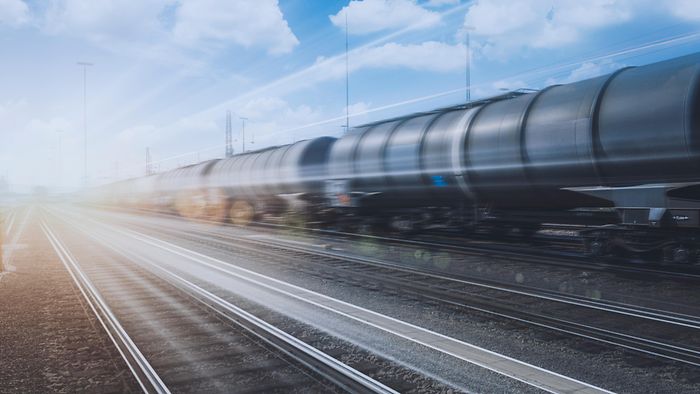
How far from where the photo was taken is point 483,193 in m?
13.7

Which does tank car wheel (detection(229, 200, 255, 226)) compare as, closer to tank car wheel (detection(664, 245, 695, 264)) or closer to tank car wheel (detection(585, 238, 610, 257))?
tank car wheel (detection(585, 238, 610, 257))

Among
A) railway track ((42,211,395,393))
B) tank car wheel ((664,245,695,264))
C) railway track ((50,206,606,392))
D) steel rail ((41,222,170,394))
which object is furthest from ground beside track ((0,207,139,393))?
tank car wheel ((664,245,695,264))

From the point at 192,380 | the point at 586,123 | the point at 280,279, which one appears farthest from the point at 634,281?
the point at 192,380

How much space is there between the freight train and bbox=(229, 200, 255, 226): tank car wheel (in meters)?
9.34

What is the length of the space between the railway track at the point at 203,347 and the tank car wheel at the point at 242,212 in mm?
19688

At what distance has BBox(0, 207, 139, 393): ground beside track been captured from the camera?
5023 mm

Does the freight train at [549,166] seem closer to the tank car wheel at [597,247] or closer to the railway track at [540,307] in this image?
the tank car wheel at [597,247]

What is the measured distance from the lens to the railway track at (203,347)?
494 centimetres

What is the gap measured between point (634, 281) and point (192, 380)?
26.9ft

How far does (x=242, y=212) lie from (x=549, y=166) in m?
22.1

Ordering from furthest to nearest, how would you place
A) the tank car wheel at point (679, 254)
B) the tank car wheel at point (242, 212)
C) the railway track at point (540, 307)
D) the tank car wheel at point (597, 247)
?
the tank car wheel at point (242, 212) → the tank car wheel at point (597, 247) → the tank car wheel at point (679, 254) → the railway track at point (540, 307)

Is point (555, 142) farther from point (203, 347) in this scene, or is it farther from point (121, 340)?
point (121, 340)

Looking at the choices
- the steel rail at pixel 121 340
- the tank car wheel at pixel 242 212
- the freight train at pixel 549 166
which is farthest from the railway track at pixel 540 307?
the tank car wheel at pixel 242 212

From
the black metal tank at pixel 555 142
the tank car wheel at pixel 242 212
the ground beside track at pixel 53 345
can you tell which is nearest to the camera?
the ground beside track at pixel 53 345
